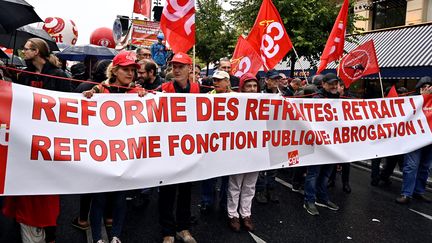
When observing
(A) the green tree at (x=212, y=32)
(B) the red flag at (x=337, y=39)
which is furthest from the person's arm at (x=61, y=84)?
(A) the green tree at (x=212, y=32)

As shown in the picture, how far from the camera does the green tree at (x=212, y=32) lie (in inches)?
815

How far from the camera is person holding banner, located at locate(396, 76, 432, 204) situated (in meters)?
5.34

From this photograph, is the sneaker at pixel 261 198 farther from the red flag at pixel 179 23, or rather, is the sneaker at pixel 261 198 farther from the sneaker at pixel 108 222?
the red flag at pixel 179 23

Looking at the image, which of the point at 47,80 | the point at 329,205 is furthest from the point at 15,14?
the point at 329,205

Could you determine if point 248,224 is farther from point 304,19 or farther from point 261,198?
point 304,19

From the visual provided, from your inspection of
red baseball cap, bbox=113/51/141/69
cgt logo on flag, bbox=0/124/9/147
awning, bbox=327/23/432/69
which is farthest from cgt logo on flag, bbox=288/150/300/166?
awning, bbox=327/23/432/69

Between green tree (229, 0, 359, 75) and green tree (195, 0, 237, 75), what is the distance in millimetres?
9146

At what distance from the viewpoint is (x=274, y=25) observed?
5.88 m

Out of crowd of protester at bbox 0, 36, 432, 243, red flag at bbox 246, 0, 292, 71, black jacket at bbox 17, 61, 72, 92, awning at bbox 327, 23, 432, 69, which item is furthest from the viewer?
awning at bbox 327, 23, 432, 69

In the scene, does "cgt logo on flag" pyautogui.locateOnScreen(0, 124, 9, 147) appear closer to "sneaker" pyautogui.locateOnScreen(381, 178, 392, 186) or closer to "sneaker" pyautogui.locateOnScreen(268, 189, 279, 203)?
"sneaker" pyautogui.locateOnScreen(268, 189, 279, 203)

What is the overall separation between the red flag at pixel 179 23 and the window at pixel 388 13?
1276cm

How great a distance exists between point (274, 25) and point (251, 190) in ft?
9.94

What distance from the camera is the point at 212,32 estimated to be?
20812 millimetres

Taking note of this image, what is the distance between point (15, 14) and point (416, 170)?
5.73m
